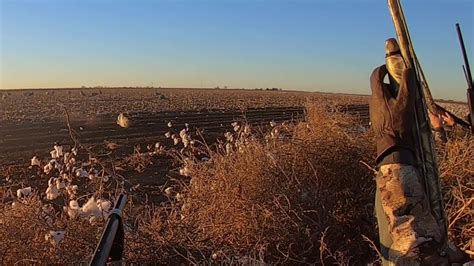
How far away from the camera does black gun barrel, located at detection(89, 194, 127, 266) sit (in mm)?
2382

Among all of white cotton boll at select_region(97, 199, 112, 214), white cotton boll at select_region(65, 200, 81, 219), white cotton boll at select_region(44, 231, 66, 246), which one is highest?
white cotton boll at select_region(97, 199, 112, 214)

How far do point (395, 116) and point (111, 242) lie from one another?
2129mm

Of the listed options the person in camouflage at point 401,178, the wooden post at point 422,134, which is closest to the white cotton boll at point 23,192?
the person in camouflage at point 401,178

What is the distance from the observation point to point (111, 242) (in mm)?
2582

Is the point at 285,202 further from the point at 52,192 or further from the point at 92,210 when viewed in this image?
the point at 52,192

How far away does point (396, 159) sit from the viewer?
382cm

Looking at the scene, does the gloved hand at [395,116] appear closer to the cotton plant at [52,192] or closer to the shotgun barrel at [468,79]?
the shotgun barrel at [468,79]

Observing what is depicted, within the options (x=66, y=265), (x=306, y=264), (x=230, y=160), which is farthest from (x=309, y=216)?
(x=66, y=265)

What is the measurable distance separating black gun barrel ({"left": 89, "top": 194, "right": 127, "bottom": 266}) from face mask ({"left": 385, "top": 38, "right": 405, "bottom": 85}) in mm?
2064

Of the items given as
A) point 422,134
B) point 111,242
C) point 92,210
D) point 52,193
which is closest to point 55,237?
point 92,210

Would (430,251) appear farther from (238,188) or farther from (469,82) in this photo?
(238,188)

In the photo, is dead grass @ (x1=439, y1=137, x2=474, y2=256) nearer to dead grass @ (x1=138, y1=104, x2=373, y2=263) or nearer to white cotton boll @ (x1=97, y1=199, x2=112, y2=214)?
dead grass @ (x1=138, y1=104, x2=373, y2=263)

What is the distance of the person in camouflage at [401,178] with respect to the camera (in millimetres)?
3797

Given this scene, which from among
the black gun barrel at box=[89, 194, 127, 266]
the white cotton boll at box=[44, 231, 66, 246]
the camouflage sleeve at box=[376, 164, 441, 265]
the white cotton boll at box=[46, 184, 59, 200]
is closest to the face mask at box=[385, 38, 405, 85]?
the camouflage sleeve at box=[376, 164, 441, 265]
